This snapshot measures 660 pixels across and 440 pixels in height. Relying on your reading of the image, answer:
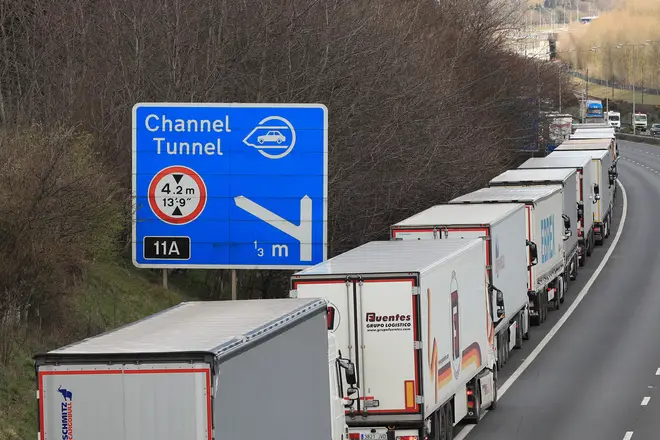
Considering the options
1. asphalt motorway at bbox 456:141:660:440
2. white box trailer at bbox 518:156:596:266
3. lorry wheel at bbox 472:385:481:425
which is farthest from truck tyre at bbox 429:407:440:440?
white box trailer at bbox 518:156:596:266

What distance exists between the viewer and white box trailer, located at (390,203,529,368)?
26.8 m

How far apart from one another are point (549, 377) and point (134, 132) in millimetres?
14424

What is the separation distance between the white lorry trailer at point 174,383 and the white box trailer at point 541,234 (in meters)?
21.0

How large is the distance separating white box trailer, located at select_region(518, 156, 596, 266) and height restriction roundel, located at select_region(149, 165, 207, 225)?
34.3 m

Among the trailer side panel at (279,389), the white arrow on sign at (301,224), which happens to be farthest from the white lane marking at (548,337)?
the trailer side panel at (279,389)

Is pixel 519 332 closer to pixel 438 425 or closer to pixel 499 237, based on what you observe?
pixel 499 237

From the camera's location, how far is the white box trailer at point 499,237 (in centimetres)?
2677

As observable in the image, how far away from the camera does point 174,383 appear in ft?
34.6

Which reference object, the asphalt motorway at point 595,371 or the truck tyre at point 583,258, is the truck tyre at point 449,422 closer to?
the asphalt motorway at point 595,371

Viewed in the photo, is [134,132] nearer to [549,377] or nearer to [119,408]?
[119,408]

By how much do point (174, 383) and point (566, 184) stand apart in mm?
34329

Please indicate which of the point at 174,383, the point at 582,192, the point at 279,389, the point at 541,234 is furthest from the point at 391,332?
the point at 582,192

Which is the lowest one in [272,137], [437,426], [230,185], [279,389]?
[437,426]

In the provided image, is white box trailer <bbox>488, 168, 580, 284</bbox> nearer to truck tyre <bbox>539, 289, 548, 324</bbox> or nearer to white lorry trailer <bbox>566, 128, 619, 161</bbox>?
truck tyre <bbox>539, 289, 548, 324</bbox>
